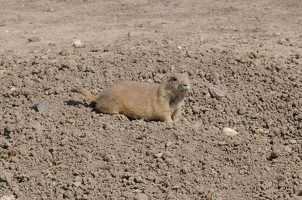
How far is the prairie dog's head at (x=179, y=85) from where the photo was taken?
5.69 meters

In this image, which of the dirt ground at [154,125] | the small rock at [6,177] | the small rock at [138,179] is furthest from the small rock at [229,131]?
the small rock at [6,177]

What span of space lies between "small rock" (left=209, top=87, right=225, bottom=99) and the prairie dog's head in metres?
0.49

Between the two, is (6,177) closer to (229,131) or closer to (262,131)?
(229,131)

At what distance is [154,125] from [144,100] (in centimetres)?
37

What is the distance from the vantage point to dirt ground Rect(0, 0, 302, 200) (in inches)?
187

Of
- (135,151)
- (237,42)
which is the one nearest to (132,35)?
(237,42)

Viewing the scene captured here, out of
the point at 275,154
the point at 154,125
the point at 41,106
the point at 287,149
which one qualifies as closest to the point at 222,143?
the point at 275,154

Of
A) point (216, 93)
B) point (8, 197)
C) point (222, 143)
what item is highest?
point (216, 93)

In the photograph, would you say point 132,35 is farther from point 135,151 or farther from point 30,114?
point 135,151

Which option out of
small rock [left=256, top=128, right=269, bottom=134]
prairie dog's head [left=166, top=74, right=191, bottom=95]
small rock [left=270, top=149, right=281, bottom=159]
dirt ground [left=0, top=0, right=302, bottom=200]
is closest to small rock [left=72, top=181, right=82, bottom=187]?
dirt ground [left=0, top=0, right=302, bottom=200]

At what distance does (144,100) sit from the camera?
19.2 feet

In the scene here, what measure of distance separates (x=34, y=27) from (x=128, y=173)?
687 cm

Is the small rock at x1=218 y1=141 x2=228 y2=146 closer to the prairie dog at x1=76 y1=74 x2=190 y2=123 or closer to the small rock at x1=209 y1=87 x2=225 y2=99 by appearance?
the prairie dog at x1=76 y1=74 x2=190 y2=123

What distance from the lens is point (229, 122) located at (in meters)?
5.82
